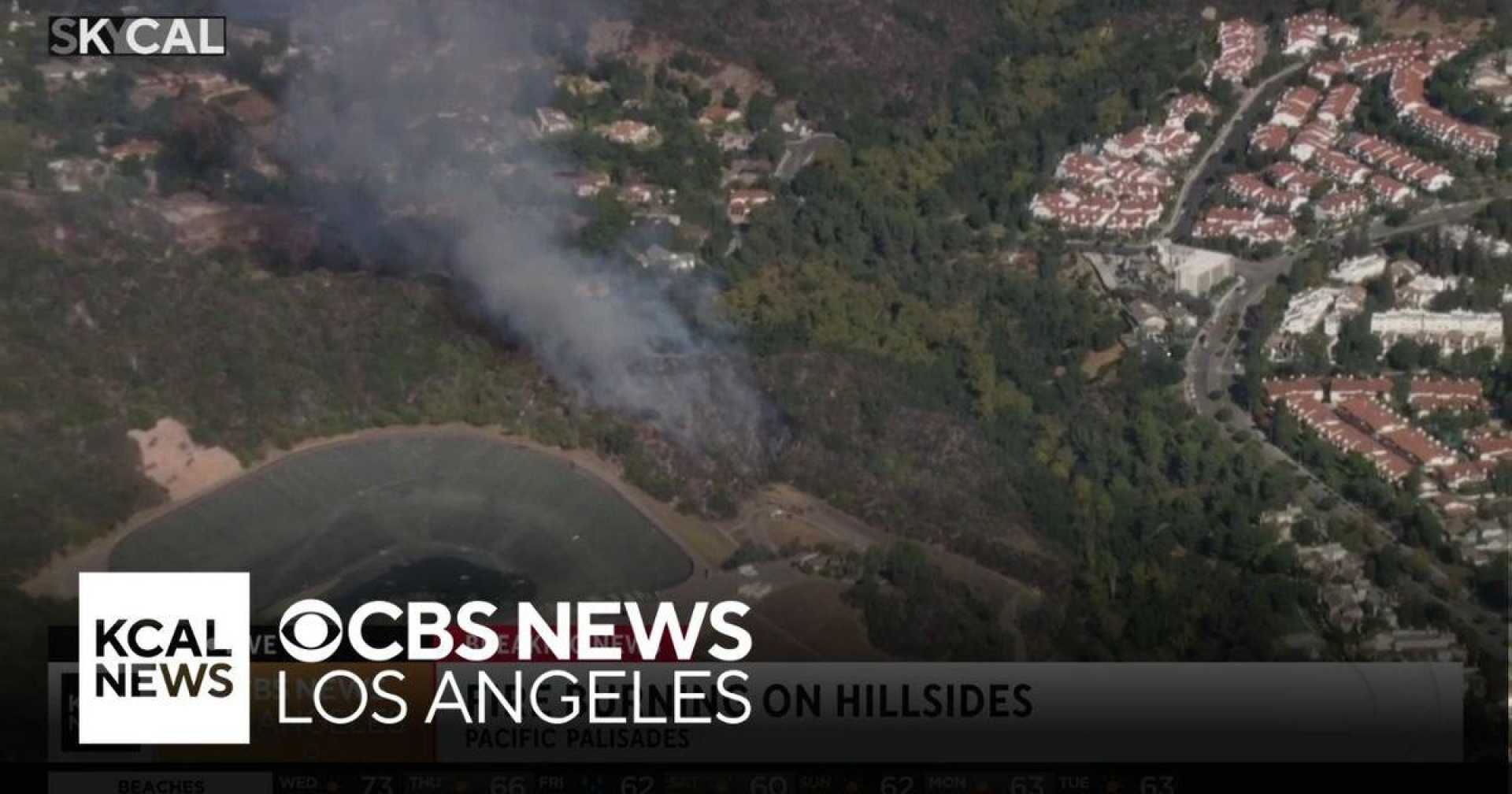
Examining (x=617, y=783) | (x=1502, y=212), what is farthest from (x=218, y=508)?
(x=1502, y=212)

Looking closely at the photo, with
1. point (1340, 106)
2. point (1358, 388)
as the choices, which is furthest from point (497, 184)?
point (1340, 106)

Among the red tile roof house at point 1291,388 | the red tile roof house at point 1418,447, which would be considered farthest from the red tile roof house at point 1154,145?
the red tile roof house at point 1418,447

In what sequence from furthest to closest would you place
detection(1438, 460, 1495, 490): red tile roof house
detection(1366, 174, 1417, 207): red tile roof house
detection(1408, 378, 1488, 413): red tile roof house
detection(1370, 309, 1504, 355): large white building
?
1. detection(1366, 174, 1417, 207): red tile roof house
2. detection(1370, 309, 1504, 355): large white building
3. detection(1408, 378, 1488, 413): red tile roof house
4. detection(1438, 460, 1495, 490): red tile roof house

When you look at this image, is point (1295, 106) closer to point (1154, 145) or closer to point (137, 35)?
point (1154, 145)

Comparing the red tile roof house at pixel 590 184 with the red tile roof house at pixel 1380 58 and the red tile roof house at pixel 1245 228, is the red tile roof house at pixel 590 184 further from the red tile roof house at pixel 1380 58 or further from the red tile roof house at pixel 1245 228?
the red tile roof house at pixel 1380 58

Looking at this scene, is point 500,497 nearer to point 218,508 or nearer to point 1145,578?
point 218,508

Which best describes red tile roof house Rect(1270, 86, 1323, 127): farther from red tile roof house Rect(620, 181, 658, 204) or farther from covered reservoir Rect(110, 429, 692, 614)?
covered reservoir Rect(110, 429, 692, 614)

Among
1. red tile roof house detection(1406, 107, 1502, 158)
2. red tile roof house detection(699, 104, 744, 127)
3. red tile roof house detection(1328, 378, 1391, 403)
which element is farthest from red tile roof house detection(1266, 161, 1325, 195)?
red tile roof house detection(699, 104, 744, 127)
